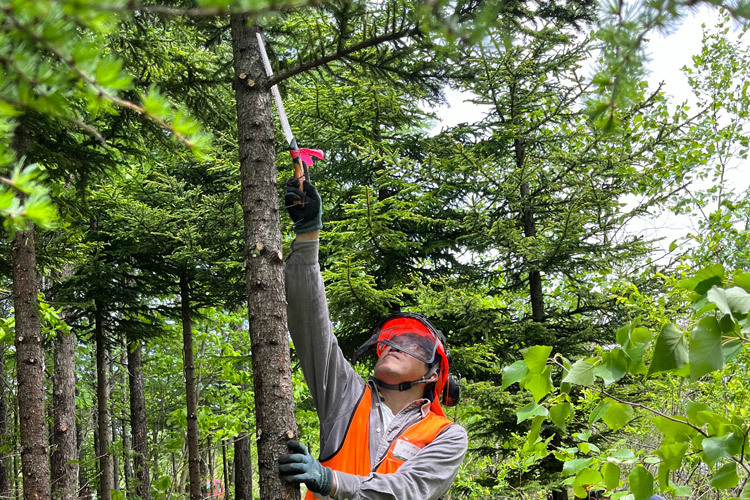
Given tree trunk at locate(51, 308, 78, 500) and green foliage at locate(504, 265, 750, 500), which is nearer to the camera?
green foliage at locate(504, 265, 750, 500)

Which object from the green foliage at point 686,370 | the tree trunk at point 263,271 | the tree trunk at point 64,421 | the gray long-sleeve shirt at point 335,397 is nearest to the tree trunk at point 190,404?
the tree trunk at point 64,421

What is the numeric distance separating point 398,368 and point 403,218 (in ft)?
13.2

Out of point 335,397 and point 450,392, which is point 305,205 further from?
point 450,392

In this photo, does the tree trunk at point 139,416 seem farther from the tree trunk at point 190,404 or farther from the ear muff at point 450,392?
the ear muff at point 450,392

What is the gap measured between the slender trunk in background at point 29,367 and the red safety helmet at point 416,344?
344cm

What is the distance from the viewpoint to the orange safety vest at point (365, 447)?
9.27 feet

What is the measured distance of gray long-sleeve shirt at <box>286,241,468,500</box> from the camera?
2766 millimetres

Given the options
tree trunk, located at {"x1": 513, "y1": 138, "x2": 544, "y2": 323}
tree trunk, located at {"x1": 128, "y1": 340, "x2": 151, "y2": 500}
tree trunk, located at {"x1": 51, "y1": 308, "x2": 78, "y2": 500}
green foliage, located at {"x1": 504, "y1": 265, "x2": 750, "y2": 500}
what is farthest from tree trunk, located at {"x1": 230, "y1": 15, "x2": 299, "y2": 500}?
tree trunk, located at {"x1": 128, "y1": 340, "x2": 151, "y2": 500}

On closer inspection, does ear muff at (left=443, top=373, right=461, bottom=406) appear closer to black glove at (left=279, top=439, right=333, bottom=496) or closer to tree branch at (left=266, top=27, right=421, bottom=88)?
black glove at (left=279, top=439, right=333, bottom=496)

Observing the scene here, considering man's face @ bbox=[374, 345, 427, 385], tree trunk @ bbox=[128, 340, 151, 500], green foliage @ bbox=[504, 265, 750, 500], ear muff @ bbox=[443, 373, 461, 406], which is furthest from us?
tree trunk @ bbox=[128, 340, 151, 500]

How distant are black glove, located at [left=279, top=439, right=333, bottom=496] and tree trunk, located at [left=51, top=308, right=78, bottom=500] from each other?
28.0 feet

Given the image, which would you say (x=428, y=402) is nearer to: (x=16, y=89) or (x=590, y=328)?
(x=16, y=89)

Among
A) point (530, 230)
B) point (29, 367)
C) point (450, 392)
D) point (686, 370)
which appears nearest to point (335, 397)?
point (450, 392)

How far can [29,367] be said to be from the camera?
17.5ft
